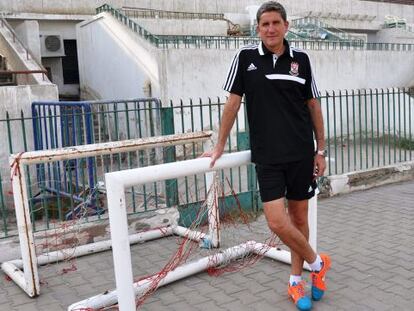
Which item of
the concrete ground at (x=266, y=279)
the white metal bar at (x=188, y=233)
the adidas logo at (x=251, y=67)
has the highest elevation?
the adidas logo at (x=251, y=67)

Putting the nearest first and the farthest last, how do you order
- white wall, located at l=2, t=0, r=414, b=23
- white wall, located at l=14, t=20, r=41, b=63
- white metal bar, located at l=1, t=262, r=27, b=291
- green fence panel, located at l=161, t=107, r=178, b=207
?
white metal bar, located at l=1, t=262, r=27, b=291, green fence panel, located at l=161, t=107, r=178, b=207, white wall, located at l=14, t=20, r=41, b=63, white wall, located at l=2, t=0, r=414, b=23

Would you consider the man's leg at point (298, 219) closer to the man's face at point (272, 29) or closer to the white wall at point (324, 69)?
the man's face at point (272, 29)

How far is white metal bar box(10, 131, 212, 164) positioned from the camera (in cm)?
390

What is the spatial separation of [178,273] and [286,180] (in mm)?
1366

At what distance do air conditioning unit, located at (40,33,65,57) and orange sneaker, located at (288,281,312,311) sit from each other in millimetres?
12870

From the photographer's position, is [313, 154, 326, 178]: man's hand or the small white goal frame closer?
the small white goal frame

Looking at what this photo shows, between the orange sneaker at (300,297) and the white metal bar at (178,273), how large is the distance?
35.6 inches

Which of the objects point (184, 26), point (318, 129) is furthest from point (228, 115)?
point (184, 26)

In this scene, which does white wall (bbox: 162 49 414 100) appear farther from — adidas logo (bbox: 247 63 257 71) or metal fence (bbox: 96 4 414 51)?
adidas logo (bbox: 247 63 257 71)

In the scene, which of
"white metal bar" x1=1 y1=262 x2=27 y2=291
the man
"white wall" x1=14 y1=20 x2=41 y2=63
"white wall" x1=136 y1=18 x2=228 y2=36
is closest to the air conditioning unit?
"white wall" x1=14 y1=20 x2=41 y2=63

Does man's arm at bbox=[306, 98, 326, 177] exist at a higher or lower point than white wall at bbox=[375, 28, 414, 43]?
lower

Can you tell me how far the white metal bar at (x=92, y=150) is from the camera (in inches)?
154

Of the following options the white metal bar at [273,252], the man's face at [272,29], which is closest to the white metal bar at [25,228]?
the white metal bar at [273,252]

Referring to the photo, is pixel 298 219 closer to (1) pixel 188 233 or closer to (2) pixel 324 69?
(1) pixel 188 233
